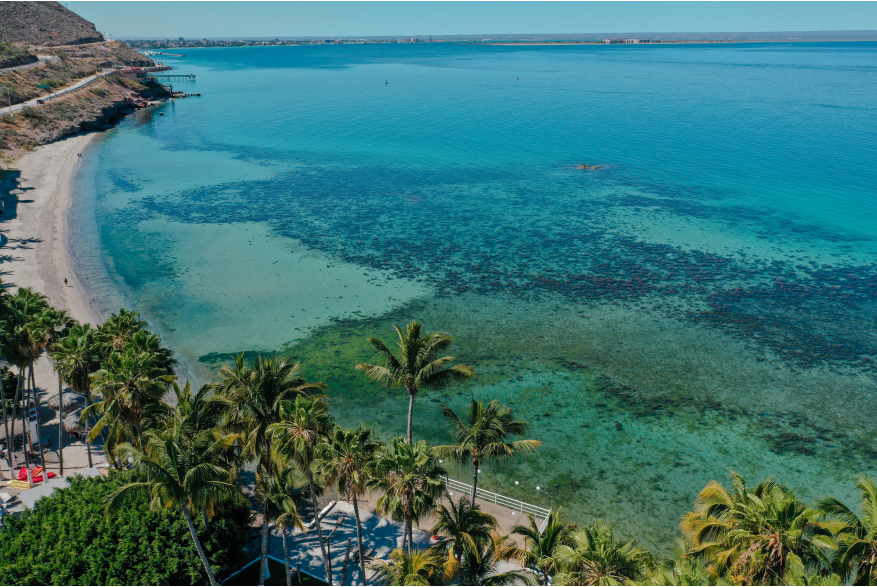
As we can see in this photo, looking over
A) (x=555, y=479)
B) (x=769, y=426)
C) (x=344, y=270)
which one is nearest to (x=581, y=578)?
(x=555, y=479)

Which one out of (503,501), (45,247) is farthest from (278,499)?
(45,247)

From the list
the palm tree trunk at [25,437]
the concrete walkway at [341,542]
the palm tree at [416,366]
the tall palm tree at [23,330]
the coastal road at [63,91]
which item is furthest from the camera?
the coastal road at [63,91]

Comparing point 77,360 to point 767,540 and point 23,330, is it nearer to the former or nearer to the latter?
point 23,330

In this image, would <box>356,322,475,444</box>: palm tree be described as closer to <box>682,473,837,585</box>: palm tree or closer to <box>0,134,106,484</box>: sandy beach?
<box>682,473,837,585</box>: palm tree

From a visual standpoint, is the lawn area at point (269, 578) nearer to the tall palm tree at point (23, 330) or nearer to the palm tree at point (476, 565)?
the palm tree at point (476, 565)

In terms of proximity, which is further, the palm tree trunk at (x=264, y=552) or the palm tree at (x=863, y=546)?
the palm tree trunk at (x=264, y=552)

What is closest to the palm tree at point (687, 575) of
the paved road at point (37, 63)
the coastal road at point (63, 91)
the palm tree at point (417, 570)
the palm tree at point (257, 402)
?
the palm tree at point (417, 570)

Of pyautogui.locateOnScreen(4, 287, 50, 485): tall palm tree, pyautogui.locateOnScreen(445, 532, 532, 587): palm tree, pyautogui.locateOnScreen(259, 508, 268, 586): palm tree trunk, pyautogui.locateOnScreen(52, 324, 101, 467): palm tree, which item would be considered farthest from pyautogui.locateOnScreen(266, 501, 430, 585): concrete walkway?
pyautogui.locateOnScreen(4, 287, 50, 485): tall palm tree
